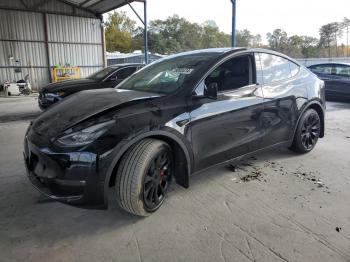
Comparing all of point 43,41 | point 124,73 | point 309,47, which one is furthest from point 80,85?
point 309,47

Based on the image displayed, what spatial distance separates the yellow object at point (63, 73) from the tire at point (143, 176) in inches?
613

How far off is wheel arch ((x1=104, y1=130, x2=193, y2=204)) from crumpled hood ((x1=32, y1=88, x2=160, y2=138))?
15.4 inches

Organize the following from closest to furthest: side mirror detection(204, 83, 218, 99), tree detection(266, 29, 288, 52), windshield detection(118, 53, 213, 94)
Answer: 1. side mirror detection(204, 83, 218, 99)
2. windshield detection(118, 53, 213, 94)
3. tree detection(266, 29, 288, 52)

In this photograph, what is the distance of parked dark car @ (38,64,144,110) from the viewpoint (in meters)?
7.31

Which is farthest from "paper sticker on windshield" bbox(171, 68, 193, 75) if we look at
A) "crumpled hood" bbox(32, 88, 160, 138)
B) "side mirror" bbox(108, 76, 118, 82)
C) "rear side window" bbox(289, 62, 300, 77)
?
"side mirror" bbox(108, 76, 118, 82)

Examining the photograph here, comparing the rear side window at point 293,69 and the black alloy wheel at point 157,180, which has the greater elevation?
the rear side window at point 293,69

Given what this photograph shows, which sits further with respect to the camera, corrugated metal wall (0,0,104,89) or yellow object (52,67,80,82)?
yellow object (52,67,80,82)

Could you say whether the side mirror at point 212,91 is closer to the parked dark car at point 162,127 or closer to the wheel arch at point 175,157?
the parked dark car at point 162,127

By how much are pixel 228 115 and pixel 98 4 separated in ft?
52.8

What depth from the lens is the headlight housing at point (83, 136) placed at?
2463 millimetres

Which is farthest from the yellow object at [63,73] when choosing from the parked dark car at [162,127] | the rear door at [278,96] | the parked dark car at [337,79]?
the rear door at [278,96]

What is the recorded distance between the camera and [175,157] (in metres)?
3.04

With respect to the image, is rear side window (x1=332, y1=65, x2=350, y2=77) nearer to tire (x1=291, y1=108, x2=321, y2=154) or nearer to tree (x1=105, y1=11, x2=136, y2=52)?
tire (x1=291, y1=108, x2=321, y2=154)

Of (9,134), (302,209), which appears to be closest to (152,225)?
(302,209)
